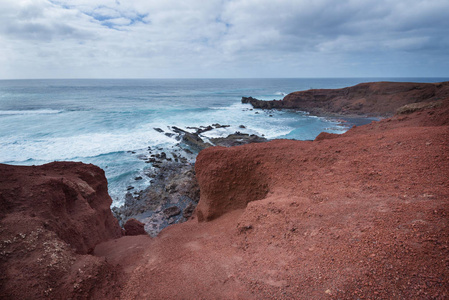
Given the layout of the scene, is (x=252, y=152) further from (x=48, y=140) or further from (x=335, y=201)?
(x=48, y=140)

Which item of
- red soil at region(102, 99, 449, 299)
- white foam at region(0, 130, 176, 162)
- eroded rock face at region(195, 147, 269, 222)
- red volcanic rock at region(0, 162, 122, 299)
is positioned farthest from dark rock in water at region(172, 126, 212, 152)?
red volcanic rock at region(0, 162, 122, 299)

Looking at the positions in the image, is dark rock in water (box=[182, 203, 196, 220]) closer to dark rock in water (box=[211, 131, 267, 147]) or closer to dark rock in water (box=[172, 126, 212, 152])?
dark rock in water (box=[172, 126, 212, 152])

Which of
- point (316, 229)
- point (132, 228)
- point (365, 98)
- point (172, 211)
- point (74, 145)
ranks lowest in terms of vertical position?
point (172, 211)

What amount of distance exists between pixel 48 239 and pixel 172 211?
1052 centimetres

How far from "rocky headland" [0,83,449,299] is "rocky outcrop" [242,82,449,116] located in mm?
45152

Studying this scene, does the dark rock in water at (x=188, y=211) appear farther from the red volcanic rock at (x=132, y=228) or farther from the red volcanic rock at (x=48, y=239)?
the red volcanic rock at (x=48, y=239)

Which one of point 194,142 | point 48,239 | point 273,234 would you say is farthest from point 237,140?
point 48,239

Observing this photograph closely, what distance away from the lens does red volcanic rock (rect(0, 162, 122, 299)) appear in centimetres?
514

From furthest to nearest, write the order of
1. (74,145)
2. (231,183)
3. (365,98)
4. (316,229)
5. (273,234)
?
1. (365,98)
2. (74,145)
3. (231,183)
4. (273,234)
5. (316,229)

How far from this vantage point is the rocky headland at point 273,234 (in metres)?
4.46

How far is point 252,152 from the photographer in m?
10.8

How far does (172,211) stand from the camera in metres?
16.3

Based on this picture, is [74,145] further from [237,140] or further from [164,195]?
[237,140]

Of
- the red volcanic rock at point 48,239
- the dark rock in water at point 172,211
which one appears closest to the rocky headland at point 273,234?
the red volcanic rock at point 48,239
